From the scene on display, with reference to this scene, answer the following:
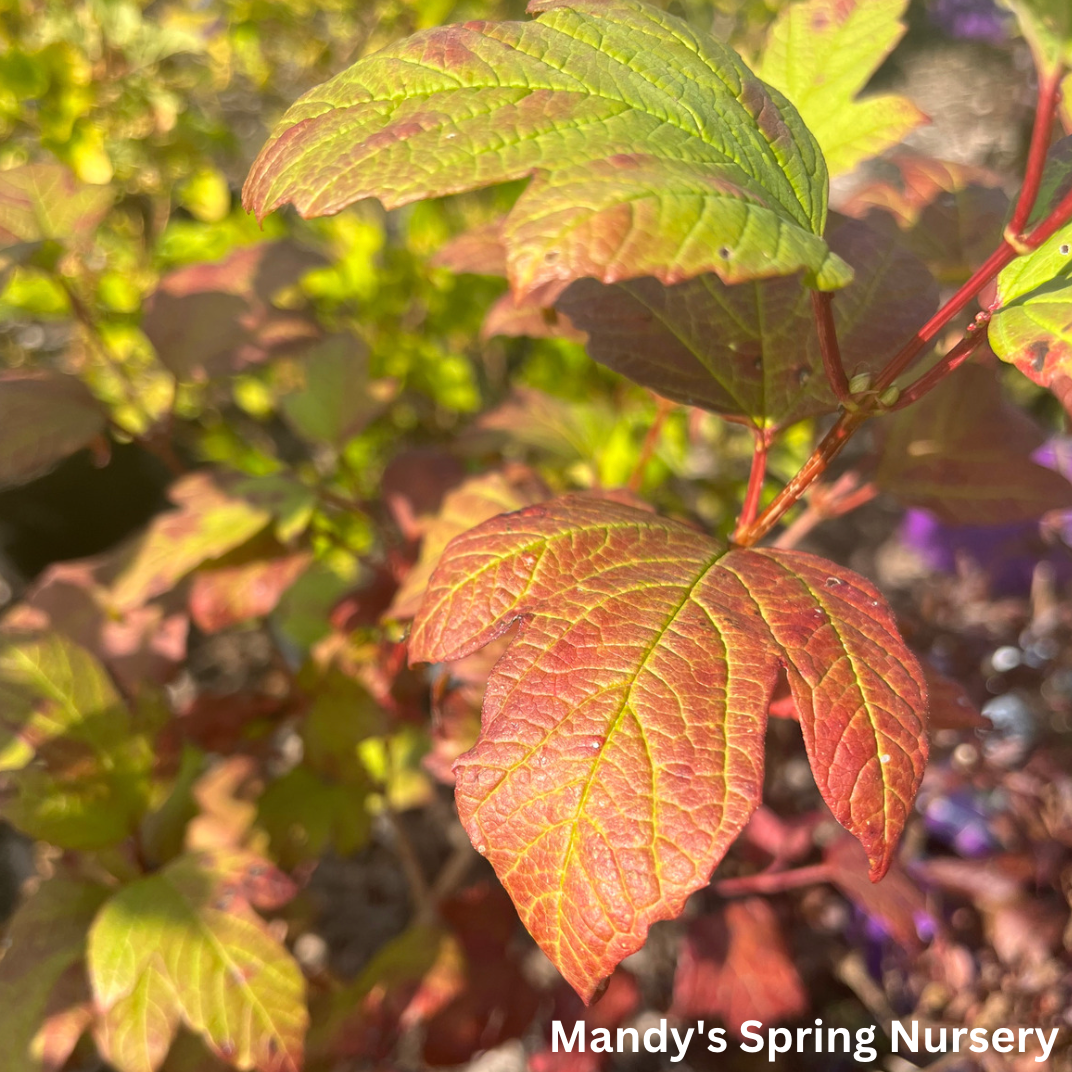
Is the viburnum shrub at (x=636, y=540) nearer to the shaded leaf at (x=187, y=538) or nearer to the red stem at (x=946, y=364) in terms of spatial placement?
the red stem at (x=946, y=364)

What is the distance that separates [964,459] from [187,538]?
866 mm

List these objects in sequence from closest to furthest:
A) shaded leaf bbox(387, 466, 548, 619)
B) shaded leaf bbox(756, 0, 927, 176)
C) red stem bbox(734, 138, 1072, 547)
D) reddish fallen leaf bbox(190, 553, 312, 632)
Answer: red stem bbox(734, 138, 1072, 547) < shaded leaf bbox(756, 0, 927, 176) < shaded leaf bbox(387, 466, 548, 619) < reddish fallen leaf bbox(190, 553, 312, 632)

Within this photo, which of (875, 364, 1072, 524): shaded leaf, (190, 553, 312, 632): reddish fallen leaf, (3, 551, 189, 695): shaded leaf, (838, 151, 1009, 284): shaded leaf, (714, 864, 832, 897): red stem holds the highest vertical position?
(838, 151, 1009, 284): shaded leaf

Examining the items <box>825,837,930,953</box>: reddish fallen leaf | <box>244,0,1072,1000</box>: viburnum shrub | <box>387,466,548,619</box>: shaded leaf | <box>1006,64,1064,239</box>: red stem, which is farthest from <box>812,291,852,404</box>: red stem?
<box>825,837,930,953</box>: reddish fallen leaf

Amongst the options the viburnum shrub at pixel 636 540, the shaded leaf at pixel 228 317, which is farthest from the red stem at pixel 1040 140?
the shaded leaf at pixel 228 317

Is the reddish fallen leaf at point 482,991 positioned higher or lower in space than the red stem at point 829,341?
lower

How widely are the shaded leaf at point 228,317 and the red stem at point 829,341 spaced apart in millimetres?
770

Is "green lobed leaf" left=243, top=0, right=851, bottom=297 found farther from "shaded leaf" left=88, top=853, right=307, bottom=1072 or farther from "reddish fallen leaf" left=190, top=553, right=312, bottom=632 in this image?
"shaded leaf" left=88, top=853, right=307, bottom=1072

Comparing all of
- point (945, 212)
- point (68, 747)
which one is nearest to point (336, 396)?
point (68, 747)

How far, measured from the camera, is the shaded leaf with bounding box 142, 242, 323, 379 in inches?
43.2

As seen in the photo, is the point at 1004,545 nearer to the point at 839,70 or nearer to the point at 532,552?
the point at 839,70

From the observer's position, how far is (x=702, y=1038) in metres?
1.40

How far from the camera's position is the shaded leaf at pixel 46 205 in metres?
1.03

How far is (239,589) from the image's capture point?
1.05 metres
